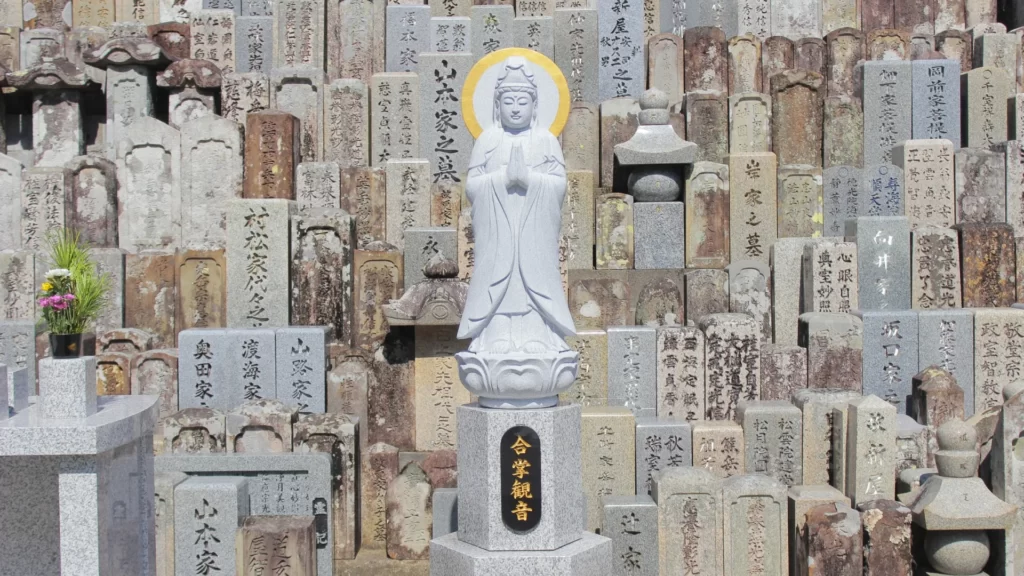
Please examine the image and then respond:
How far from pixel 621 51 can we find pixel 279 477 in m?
7.42

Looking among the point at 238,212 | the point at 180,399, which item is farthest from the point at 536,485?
the point at 238,212

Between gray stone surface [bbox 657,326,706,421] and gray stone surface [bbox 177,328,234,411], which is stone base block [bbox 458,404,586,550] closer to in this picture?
gray stone surface [bbox 657,326,706,421]

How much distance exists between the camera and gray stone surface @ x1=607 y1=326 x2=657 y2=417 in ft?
33.3

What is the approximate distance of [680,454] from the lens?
30.8ft

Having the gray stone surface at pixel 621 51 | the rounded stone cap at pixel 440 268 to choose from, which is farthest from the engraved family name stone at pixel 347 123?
the rounded stone cap at pixel 440 268

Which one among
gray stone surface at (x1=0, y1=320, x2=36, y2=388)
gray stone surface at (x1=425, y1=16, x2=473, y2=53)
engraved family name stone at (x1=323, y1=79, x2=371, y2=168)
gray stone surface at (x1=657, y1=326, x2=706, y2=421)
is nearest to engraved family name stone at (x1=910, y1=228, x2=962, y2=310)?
gray stone surface at (x1=657, y1=326, x2=706, y2=421)

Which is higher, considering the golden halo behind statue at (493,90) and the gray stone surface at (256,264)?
the golden halo behind statue at (493,90)

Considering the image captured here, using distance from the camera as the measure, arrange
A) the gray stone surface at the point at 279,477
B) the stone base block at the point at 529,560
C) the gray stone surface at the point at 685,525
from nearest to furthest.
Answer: the stone base block at the point at 529,560
the gray stone surface at the point at 685,525
the gray stone surface at the point at 279,477

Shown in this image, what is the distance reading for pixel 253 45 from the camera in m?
14.5

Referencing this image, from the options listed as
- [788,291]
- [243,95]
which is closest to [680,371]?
[788,291]

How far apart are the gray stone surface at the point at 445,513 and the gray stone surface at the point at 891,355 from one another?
4.48m

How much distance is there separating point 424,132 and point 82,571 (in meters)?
7.75

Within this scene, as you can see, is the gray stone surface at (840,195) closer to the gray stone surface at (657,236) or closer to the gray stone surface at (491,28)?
the gray stone surface at (657,236)

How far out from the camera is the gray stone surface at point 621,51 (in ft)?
45.2
